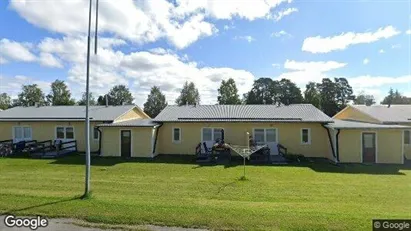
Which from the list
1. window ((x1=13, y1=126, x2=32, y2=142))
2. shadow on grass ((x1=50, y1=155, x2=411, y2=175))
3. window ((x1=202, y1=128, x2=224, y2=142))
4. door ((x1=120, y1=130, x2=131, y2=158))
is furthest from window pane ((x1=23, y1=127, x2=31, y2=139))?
window ((x1=202, y1=128, x2=224, y2=142))

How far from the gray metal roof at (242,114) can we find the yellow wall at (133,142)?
5.28 ft

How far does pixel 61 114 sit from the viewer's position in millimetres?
22297

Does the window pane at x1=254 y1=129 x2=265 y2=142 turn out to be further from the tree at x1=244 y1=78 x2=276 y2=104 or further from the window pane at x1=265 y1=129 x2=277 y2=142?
the tree at x1=244 y1=78 x2=276 y2=104

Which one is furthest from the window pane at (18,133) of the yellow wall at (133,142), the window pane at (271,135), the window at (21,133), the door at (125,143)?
the window pane at (271,135)

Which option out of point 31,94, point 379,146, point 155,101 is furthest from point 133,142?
point 31,94

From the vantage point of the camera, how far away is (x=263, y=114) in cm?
1923

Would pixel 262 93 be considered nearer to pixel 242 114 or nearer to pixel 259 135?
pixel 242 114

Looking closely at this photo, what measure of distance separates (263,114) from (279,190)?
33.4 ft

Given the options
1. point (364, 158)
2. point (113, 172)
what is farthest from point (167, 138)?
point (364, 158)

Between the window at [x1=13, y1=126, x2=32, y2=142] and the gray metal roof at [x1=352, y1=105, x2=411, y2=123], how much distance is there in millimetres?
26599

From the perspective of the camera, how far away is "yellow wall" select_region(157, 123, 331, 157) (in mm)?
17594

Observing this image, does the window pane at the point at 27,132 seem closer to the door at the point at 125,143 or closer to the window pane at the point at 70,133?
the window pane at the point at 70,133

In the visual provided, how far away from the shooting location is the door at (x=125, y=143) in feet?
58.6

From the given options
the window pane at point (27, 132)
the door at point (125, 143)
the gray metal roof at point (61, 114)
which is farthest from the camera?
the window pane at point (27, 132)
